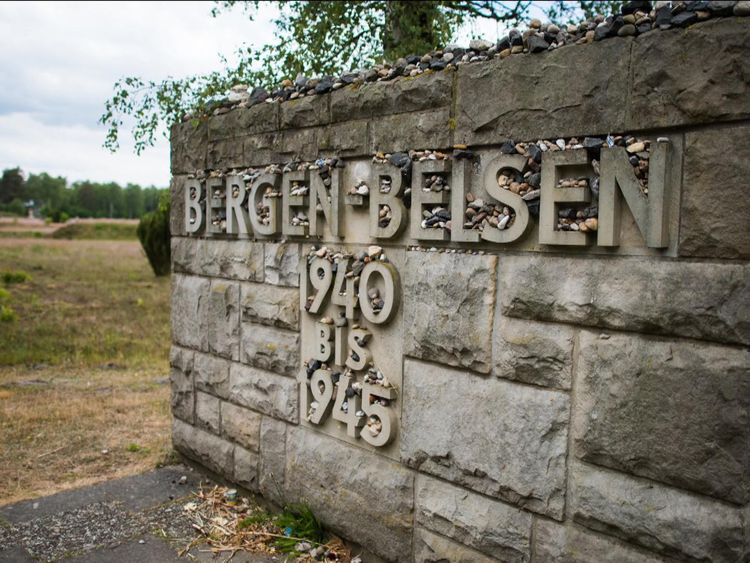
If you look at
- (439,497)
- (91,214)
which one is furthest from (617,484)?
(91,214)

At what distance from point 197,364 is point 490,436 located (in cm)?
251

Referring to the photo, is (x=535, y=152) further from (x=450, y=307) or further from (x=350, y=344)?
(x=350, y=344)

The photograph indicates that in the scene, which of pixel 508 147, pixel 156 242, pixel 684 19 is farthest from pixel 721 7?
pixel 156 242

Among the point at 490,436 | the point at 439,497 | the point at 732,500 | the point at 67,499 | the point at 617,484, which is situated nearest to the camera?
the point at 732,500

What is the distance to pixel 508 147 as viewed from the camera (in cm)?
260

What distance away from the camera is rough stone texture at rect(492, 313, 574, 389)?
244cm

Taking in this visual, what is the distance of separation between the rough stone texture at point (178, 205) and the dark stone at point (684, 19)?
A: 3477 millimetres

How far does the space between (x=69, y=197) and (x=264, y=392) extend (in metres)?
86.8

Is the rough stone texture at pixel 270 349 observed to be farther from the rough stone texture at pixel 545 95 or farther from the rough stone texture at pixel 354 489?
the rough stone texture at pixel 545 95

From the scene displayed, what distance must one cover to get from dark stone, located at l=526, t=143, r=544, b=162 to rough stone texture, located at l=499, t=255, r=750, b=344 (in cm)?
37


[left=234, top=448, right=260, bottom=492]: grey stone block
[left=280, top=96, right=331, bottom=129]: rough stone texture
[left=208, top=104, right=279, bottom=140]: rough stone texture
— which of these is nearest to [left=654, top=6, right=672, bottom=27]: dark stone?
[left=280, top=96, right=331, bottom=129]: rough stone texture

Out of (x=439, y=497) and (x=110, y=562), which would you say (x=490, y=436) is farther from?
(x=110, y=562)

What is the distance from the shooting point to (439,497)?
292 centimetres

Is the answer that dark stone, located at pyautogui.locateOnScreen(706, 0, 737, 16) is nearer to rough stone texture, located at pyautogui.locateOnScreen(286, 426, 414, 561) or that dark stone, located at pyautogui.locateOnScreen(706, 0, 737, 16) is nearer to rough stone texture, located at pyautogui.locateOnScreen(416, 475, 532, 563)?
rough stone texture, located at pyautogui.locateOnScreen(416, 475, 532, 563)
